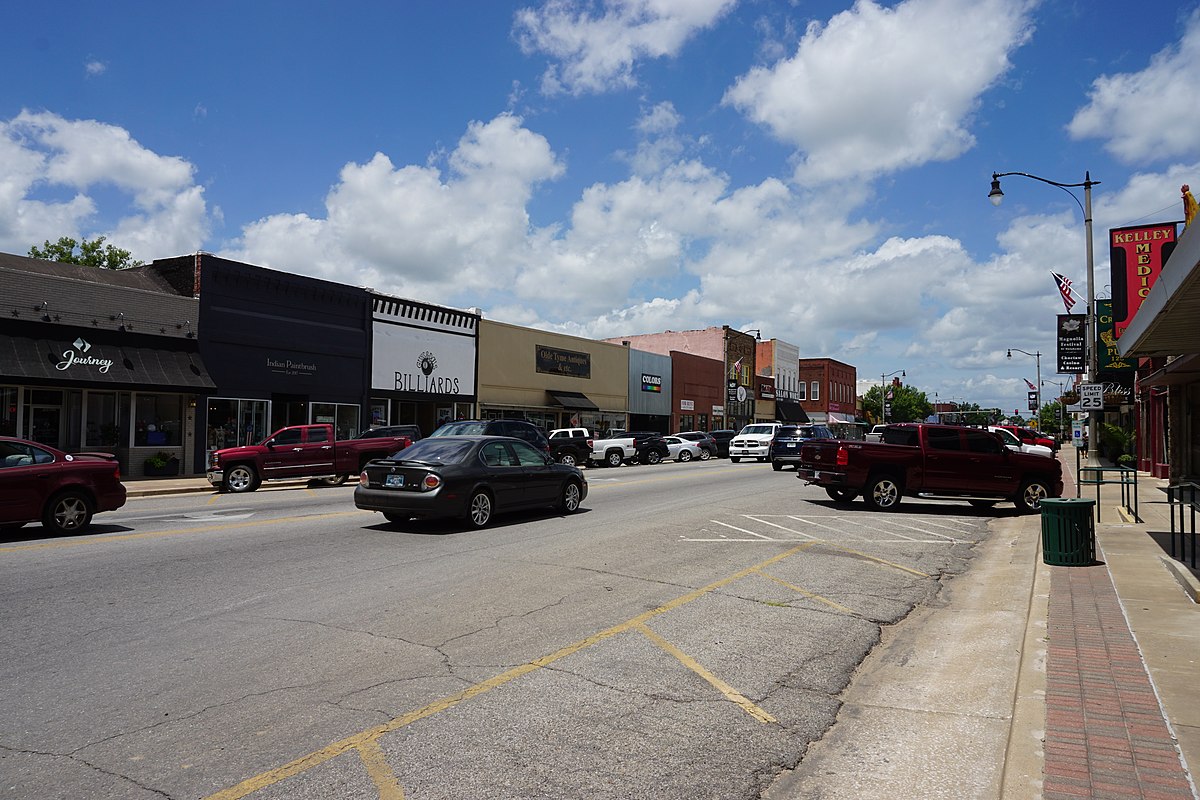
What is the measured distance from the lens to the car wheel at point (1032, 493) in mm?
17125

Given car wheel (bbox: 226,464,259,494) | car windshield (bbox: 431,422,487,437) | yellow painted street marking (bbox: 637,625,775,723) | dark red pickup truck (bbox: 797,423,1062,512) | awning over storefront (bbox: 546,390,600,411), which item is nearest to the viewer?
yellow painted street marking (bbox: 637,625,775,723)

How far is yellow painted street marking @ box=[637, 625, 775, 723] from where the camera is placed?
5.21m

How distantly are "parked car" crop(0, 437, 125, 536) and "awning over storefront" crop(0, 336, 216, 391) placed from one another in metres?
12.0

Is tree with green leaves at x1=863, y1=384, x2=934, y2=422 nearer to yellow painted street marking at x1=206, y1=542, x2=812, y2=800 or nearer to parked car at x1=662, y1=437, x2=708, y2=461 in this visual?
parked car at x1=662, y1=437, x2=708, y2=461

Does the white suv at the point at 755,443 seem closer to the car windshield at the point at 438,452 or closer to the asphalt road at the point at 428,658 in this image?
the asphalt road at the point at 428,658

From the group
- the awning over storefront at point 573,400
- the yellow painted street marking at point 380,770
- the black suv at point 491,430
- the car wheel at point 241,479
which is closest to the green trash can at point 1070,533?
the yellow painted street marking at point 380,770

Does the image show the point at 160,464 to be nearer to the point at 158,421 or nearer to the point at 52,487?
the point at 158,421

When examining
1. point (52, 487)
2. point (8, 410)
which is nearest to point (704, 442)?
point (8, 410)

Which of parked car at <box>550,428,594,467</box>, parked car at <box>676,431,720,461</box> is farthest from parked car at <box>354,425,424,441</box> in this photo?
parked car at <box>676,431,720,461</box>

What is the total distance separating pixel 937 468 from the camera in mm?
16734

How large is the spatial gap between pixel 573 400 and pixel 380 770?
135ft

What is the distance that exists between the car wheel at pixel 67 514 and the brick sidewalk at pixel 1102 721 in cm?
1226

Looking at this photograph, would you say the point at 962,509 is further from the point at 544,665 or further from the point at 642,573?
the point at 544,665

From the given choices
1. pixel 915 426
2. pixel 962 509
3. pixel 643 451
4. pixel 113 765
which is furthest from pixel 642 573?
pixel 643 451
